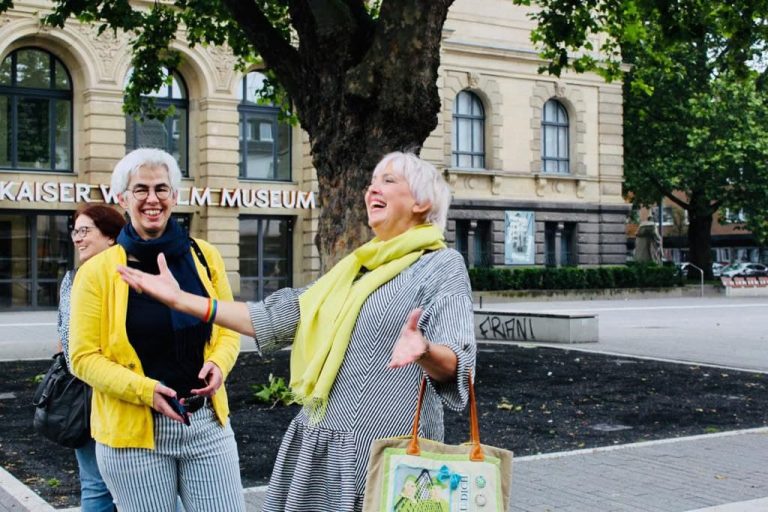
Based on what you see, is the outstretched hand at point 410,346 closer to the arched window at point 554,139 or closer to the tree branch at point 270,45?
the tree branch at point 270,45

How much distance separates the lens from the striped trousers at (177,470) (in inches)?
154

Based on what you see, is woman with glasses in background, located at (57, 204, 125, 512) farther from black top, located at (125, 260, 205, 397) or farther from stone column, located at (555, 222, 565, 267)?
stone column, located at (555, 222, 565, 267)

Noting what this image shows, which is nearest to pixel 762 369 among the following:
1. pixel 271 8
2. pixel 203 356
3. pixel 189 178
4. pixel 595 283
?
pixel 271 8

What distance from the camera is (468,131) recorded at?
1537 inches

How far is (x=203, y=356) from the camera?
4.05m

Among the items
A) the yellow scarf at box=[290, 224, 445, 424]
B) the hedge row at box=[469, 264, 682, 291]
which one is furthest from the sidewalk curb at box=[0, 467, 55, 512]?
the hedge row at box=[469, 264, 682, 291]

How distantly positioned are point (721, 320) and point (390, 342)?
79.6ft

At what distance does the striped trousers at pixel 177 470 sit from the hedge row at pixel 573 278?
3148 centimetres

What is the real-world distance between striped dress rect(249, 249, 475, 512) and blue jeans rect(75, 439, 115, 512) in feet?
5.12

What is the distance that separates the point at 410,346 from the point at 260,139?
32370 millimetres

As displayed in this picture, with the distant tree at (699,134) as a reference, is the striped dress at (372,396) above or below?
below

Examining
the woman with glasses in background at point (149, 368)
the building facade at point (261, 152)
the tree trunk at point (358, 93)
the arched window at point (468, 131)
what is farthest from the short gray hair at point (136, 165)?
the arched window at point (468, 131)

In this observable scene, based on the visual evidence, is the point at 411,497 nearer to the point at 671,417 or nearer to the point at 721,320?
the point at 671,417

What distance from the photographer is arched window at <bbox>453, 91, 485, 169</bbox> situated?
38812mm
